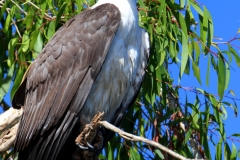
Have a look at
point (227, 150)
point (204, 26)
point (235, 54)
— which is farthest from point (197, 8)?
point (227, 150)

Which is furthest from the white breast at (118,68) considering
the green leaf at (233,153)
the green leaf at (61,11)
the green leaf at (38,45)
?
the green leaf at (233,153)

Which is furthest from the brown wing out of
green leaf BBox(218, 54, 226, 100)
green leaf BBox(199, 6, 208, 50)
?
green leaf BBox(218, 54, 226, 100)

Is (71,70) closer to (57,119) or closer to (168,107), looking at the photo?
(57,119)

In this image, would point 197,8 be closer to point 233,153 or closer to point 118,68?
point 118,68

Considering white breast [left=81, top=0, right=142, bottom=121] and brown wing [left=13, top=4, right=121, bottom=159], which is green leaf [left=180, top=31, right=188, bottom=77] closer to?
white breast [left=81, top=0, right=142, bottom=121]

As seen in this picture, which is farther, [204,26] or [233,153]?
[233,153]

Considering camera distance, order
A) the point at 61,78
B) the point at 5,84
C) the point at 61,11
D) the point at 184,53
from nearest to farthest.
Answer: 1. the point at 61,78
2. the point at 184,53
3. the point at 61,11
4. the point at 5,84

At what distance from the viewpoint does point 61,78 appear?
5.67 meters

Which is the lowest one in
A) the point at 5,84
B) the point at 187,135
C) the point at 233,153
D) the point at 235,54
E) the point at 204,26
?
the point at 233,153

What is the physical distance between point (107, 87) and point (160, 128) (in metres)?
0.86

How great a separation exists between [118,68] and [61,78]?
0.33m

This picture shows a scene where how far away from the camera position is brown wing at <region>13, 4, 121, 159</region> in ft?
18.1

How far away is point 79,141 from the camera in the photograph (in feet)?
17.9

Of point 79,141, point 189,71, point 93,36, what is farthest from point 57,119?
point 189,71
